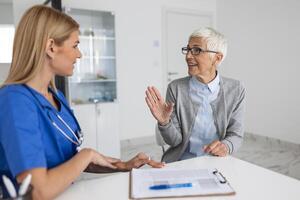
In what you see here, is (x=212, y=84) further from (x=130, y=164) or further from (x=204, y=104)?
(x=130, y=164)

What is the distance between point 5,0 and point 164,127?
9.34ft

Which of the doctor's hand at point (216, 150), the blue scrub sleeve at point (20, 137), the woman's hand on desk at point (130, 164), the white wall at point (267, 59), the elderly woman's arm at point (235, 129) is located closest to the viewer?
the blue scrub sleeve at point (20, 137)

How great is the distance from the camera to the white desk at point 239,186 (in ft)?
3.05

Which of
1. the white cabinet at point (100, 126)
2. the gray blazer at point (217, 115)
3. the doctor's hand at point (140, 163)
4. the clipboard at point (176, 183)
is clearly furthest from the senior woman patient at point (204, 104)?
the white cabinet at point (100, 126)

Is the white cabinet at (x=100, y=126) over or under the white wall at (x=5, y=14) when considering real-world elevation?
under

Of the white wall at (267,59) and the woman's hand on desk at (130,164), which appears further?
the white wall at (267,59)

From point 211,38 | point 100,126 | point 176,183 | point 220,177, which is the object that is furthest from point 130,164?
point 100,126

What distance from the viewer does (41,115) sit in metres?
0.98

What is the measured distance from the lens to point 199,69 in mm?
1700

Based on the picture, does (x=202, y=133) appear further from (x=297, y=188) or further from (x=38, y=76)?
(x=38, y=76)

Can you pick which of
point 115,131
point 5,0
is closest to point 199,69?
point 115,131

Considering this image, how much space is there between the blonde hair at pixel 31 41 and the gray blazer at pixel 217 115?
0.88 meters

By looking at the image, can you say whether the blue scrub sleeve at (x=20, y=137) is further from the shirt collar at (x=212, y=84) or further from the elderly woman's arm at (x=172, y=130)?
the shirt collar at (x=212, y=84)

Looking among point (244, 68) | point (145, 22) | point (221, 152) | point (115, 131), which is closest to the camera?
point (221, 152)
